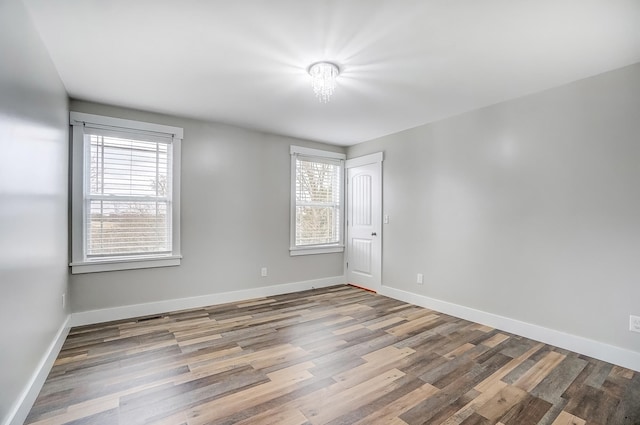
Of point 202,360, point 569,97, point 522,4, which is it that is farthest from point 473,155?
point 202,360

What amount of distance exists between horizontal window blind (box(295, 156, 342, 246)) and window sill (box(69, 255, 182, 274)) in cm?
186

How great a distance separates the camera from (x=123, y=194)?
349 centimetres

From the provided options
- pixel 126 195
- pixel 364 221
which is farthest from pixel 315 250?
pixel 126 195

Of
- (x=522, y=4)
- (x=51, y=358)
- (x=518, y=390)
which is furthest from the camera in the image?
(x=51, y=358)

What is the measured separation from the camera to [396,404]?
197 centimetres

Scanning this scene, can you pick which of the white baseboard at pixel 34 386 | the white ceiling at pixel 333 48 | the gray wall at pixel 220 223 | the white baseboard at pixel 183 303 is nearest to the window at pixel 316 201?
the gray wall at pixel 220 223

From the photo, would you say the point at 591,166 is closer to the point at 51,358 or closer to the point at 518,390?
the point at 518,390

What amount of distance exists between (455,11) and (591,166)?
6.42 feet

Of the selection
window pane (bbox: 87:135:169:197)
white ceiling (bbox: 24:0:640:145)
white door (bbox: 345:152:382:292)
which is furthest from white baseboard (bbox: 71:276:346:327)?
white ceiling (bbox: 24:0:640:145)

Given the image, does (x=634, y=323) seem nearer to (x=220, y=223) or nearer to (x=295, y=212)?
(x=295, y=212)

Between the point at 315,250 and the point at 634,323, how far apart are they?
3.68 m

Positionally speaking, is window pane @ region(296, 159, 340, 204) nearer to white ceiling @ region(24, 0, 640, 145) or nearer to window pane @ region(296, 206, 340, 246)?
window pane @ region(296, 206, 340, 246)

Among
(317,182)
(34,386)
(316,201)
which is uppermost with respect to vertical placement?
(317,182)

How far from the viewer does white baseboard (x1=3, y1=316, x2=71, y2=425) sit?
5.46ft
